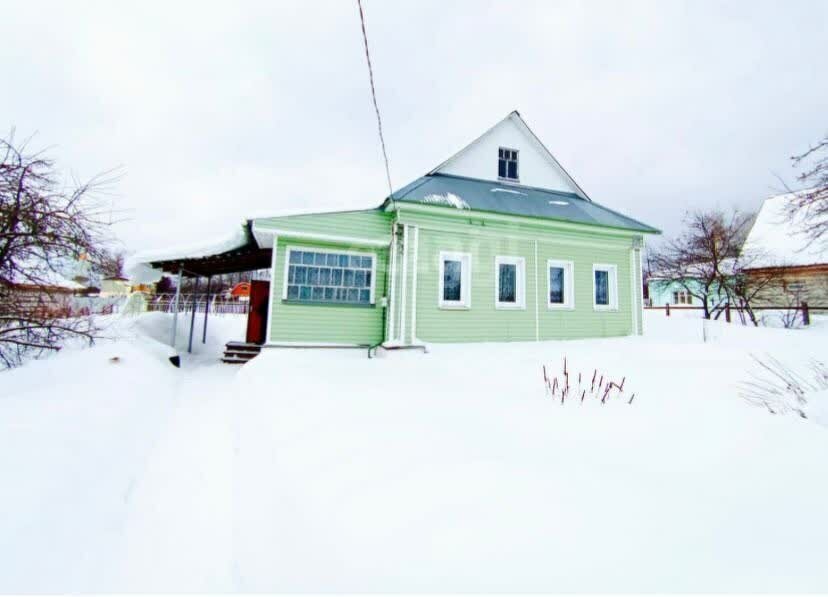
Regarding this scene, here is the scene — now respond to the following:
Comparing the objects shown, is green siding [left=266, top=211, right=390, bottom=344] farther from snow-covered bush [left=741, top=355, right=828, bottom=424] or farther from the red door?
snow-covered bush [left=741, top=355, right=828, bottom=424]

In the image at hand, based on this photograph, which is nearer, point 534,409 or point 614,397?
point 534,409

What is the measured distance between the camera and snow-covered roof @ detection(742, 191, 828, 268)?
55.3 ft

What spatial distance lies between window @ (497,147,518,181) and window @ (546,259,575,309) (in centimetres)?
372

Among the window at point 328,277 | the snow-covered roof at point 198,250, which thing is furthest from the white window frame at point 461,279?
the snow-covered roof at point 198,250

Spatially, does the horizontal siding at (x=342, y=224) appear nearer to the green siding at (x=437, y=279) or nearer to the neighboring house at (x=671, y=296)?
the green siding at (x=437, y=279)

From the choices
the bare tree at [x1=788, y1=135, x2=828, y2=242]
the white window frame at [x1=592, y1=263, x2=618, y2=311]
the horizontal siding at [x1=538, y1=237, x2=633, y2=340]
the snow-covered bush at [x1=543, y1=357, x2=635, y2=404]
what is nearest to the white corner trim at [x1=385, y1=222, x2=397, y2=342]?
the snow-covered bush at [x1=543, y1=357, x2=635, y2=404]

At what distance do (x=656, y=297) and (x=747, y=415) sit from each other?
98.8 ft

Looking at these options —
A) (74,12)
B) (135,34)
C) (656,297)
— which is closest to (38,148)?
(74,12)

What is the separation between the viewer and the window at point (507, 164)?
37.5 feet

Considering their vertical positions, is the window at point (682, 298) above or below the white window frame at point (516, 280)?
above

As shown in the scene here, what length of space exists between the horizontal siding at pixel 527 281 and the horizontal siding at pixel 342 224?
658 mm

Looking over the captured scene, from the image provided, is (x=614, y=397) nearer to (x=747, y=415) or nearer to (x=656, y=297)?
(x=747, y=415)

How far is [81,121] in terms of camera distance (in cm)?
769

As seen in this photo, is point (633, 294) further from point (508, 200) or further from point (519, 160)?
point (519, 160)
